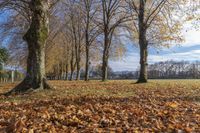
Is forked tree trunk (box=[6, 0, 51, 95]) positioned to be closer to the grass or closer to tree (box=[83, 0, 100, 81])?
the grass

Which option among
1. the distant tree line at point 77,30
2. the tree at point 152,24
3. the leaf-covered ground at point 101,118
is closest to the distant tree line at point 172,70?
the distant tree line at point 77,30

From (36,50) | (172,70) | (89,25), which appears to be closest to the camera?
(36,50)

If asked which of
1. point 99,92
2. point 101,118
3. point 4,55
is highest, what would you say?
point 4,55

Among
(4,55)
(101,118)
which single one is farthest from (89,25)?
(101,118)

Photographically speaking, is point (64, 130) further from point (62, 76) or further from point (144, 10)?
point (62, 76)

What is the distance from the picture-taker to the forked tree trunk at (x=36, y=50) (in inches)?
595

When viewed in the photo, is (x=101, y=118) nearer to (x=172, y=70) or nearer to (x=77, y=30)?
(x=77, y=30)

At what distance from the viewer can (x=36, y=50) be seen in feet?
50.4

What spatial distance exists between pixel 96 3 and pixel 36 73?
2662 centimetres

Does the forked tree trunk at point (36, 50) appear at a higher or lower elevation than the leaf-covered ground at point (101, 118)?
higher

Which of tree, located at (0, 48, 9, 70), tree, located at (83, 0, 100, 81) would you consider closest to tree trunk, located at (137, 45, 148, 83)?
tree, located at (83, 0, 100, 81)

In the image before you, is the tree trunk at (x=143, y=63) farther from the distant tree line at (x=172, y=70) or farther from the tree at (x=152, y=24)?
the distant tree line at (x=172, y=70)

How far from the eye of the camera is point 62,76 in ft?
247

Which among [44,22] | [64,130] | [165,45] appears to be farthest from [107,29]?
[64,130]
